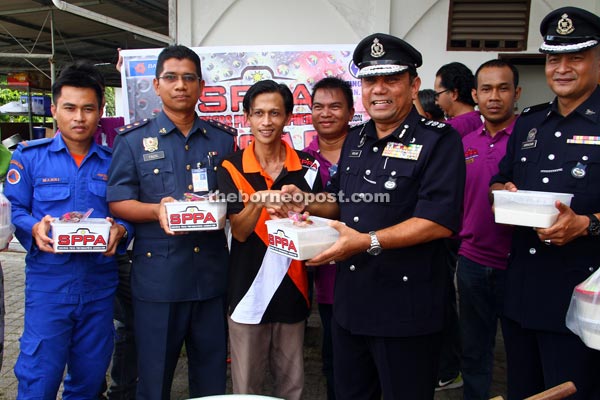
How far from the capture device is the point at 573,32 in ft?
6.45

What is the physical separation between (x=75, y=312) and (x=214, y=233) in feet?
2.87

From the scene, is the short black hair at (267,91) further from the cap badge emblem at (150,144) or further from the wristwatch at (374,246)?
the wristwatch at (374,246)

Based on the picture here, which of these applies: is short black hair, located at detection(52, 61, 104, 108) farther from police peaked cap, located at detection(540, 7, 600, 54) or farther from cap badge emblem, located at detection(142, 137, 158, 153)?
police peaked cap, located at detection(540, 7, 600, 54)

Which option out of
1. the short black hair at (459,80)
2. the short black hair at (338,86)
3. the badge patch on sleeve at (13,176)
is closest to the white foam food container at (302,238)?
the short black hair at (338,86)

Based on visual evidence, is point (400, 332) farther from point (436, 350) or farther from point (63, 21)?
point (63, 21)

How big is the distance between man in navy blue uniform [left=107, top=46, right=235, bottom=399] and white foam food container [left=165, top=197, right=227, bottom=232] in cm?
29

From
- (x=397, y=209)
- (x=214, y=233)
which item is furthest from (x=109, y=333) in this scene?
(x=397, y=209)

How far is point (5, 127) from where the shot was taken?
12258mm

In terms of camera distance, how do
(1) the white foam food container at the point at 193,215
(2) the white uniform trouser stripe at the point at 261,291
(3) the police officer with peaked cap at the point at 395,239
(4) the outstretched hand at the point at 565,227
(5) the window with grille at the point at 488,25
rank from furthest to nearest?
1. (5) the window with grille at the point at 488,25
2. (2) the white uniform trouser stripe at the point at 261,291
3. (1) the white foam food container at the point at 193,215
4. (3) the police officer with peaked cap at the point at 395,239
5. (4) the outstretched hand at the point at 565,227

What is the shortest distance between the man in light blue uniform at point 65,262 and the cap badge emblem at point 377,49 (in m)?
1.60

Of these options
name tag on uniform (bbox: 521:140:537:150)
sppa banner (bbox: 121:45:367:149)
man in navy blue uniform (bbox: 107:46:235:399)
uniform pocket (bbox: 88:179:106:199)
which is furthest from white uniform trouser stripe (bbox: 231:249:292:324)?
sppa banner (bbox: 121:45:367:149)

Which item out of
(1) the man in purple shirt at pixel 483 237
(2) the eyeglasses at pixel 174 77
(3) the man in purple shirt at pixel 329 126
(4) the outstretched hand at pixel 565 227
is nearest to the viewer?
(4) the outstretched hand at pixel 565 227

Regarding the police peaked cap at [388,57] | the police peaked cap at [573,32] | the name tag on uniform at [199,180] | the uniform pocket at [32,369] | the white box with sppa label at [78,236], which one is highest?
the police peaked cap at [573,32]

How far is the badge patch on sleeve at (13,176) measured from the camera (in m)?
2.41
